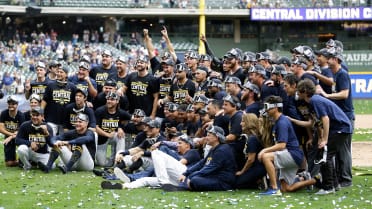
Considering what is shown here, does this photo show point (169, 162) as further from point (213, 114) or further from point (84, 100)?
point (84, 100)

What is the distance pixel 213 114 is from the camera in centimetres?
1308

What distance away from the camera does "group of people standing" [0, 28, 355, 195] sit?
39.4 ft

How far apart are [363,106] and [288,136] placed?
22.8 metres

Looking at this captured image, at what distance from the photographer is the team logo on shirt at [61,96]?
51.8 ft

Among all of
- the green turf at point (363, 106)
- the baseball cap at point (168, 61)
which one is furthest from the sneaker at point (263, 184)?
the green turf at point (363, 106)

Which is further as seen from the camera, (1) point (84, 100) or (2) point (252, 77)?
(1) point (84, 100)

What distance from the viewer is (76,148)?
14.7 metres

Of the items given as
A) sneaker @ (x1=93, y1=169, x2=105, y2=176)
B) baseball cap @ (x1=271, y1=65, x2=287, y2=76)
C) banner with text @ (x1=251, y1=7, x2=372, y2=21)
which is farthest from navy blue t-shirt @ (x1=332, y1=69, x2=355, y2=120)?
banner with text @ (x1=251, y1=7, x2=372, y2=21)

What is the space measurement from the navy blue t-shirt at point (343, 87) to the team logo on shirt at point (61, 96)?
5.19m

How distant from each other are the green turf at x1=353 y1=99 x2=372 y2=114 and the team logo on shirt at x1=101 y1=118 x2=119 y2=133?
55.1 ft

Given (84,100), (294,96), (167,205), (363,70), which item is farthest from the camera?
(363,70)

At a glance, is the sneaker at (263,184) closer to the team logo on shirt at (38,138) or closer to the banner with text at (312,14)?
the team logo on shirt at (38,138)

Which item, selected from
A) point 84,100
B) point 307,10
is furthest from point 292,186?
point 307,10

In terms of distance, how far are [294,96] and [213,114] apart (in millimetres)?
1286
